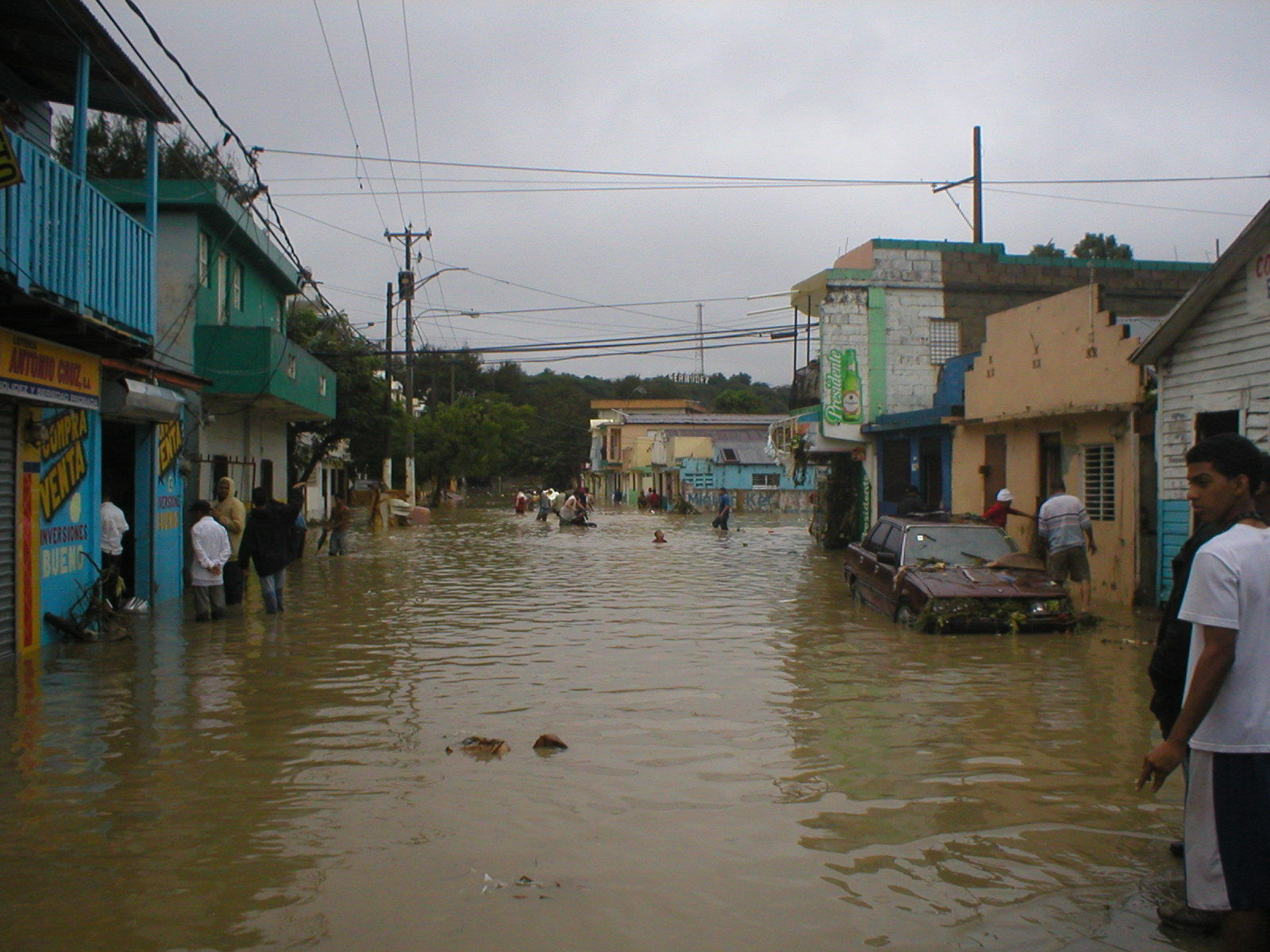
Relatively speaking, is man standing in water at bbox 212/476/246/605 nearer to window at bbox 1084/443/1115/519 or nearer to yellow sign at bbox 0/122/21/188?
yellow sign at bbox 0/122/21/188

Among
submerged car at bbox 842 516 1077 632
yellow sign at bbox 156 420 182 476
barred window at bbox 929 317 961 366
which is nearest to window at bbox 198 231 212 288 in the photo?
yellow sign at bbox 156 420 182 476

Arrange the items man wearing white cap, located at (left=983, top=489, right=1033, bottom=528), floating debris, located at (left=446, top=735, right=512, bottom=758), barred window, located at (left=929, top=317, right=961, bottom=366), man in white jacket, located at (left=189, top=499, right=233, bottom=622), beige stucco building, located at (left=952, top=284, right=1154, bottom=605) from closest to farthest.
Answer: floating debris, located at (left=446, top=735, right=512, bottom=758)
man in white jacket, located at (left=189, top=499, right=233, bottom=622)
beige stucco building, located at (left=952, top=284, right=1154, bottom=605)
man wearing white cap, located at (left=983, top=489, right=1033, bottom=528)
barred window, located at (left=929, top=317, right=961, bottom=366)

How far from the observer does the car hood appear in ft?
40.8

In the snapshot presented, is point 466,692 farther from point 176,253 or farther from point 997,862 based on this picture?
point 176,253

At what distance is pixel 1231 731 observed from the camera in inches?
158

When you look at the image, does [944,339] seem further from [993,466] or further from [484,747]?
[484,747]

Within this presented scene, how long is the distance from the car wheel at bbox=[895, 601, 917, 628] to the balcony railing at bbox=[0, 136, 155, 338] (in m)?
9.82

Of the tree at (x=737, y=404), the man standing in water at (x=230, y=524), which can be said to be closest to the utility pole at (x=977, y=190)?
the man standing in water at (x=230, y=524)

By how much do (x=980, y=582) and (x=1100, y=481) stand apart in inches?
219

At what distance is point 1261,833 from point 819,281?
24635 mm

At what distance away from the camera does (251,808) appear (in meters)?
6.19

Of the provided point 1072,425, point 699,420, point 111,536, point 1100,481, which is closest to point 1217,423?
point 1100,481

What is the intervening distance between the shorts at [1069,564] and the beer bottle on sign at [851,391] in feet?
43.0

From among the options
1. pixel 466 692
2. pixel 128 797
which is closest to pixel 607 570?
pixel 466 692
